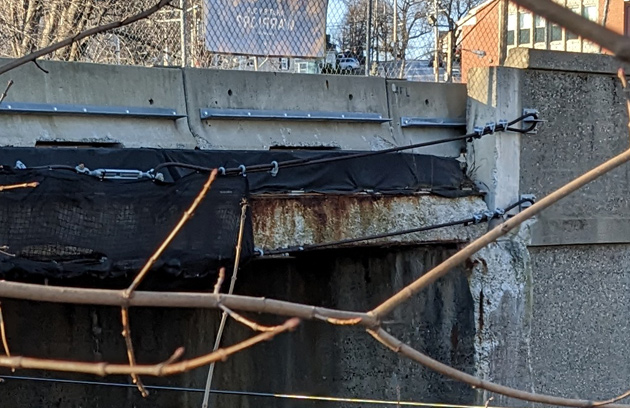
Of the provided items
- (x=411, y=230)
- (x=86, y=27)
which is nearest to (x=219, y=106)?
(x=411, y=230)

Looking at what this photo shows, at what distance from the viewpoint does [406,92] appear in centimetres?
629

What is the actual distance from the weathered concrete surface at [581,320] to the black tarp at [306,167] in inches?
36.6

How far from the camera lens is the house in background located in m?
5.72

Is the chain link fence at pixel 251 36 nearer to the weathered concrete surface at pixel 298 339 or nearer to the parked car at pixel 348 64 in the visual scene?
the parked car at pixel 348 64

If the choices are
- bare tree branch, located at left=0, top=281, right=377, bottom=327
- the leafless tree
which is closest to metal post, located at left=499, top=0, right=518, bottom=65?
bare tree branch, located at left=0, top=281, right=377, bottom=327

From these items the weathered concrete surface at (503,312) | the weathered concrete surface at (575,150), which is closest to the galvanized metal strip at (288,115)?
the weathered concrete surface at (575,150)

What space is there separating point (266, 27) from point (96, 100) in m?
1.62

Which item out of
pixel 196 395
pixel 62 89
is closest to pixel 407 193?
pixel 196 395

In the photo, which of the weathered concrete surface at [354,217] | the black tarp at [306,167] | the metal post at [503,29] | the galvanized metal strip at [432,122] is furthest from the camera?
the metal post at [503,29]

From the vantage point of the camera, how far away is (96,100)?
532 centimetres

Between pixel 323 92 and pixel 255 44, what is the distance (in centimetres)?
77

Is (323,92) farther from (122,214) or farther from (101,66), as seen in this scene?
(122,214)

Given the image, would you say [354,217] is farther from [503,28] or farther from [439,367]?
[439,367]

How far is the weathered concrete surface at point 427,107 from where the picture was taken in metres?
6.25
